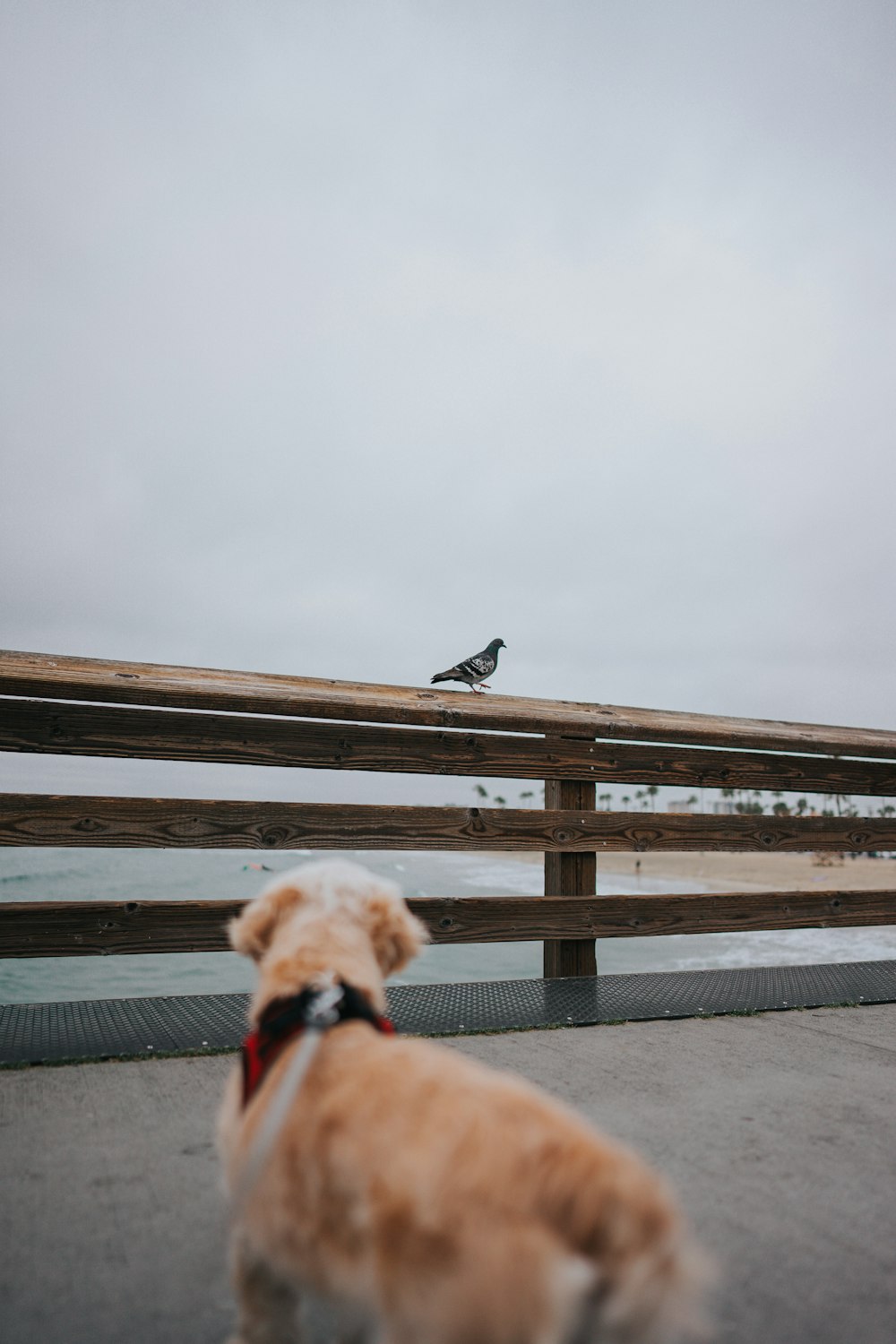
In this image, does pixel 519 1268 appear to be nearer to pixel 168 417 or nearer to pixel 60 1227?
pixel 60 1227

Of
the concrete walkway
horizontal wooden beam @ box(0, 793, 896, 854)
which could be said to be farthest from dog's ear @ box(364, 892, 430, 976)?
horizontal wooden beam @ box(0, 793, 896, 854)

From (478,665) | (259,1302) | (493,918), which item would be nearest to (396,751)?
(493,918)

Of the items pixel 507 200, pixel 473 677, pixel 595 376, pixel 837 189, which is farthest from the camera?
pixel 507 200

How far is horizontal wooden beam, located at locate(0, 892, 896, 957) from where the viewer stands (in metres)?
3.27

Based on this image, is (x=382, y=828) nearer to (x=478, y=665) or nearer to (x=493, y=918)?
(x=493, y=918)

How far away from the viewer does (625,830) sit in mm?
4461

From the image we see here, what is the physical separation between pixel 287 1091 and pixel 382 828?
2669mm

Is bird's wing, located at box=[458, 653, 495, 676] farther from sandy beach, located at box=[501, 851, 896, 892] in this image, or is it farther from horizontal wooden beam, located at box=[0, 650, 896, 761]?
sandy beach, located at box=[501, 851, 896, 892]

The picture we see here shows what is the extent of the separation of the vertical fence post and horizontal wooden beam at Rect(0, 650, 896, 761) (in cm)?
34

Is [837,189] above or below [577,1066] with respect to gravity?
above

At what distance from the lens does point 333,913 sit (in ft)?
5.71

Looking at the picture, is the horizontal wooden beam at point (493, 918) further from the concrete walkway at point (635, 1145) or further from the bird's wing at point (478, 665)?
the bird's wing at point (478, 665)

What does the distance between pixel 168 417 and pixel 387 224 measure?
1532 cm

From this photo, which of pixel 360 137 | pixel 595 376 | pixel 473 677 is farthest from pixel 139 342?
pixel 473 677
